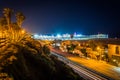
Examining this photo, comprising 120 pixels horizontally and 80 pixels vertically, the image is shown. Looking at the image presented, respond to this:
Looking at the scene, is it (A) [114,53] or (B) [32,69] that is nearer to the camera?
(B) [32,69]

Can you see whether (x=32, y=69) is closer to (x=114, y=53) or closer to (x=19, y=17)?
(x=19, y=17)

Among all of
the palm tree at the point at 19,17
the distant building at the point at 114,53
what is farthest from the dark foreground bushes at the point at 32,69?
the distant building at the point at 114,53

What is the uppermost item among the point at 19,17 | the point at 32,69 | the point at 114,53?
the point at 19,17

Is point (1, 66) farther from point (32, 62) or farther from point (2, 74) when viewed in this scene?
point (32, 62)

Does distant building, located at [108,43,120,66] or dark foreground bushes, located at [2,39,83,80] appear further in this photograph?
distant building, located at [108,43,120,66]

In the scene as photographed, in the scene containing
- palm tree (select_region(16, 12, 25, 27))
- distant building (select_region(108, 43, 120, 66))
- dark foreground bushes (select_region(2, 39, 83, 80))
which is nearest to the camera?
dark foreground bushes (select_region(2, 39, 83, 80))

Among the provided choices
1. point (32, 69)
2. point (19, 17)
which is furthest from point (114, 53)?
point (32, 69)

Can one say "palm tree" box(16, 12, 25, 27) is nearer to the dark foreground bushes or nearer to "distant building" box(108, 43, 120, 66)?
the dark foreground bushes

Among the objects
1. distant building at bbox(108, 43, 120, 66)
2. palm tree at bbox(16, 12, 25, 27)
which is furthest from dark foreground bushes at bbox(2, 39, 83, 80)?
distant building at bbox(108, 43, 120, 66)

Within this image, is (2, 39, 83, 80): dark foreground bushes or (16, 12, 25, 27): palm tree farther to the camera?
(16, 12, 25, 27): palm tree

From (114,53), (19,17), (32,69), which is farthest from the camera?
(114,53)

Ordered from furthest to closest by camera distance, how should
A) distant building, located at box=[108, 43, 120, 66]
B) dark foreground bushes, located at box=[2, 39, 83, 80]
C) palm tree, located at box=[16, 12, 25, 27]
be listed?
distant building, located at box=[108, 43, 120, 66], palm tree, located at box=[16, 12, 25, 27], dark foreground bushes, located at box=[2, 39, 83, 80]

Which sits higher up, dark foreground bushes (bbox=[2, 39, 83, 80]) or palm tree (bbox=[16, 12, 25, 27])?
palm tree (bbox=[16, 12, 25, 27])

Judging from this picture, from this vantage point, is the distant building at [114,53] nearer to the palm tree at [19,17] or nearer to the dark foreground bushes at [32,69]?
the dark foreground bushes at [32,69]
